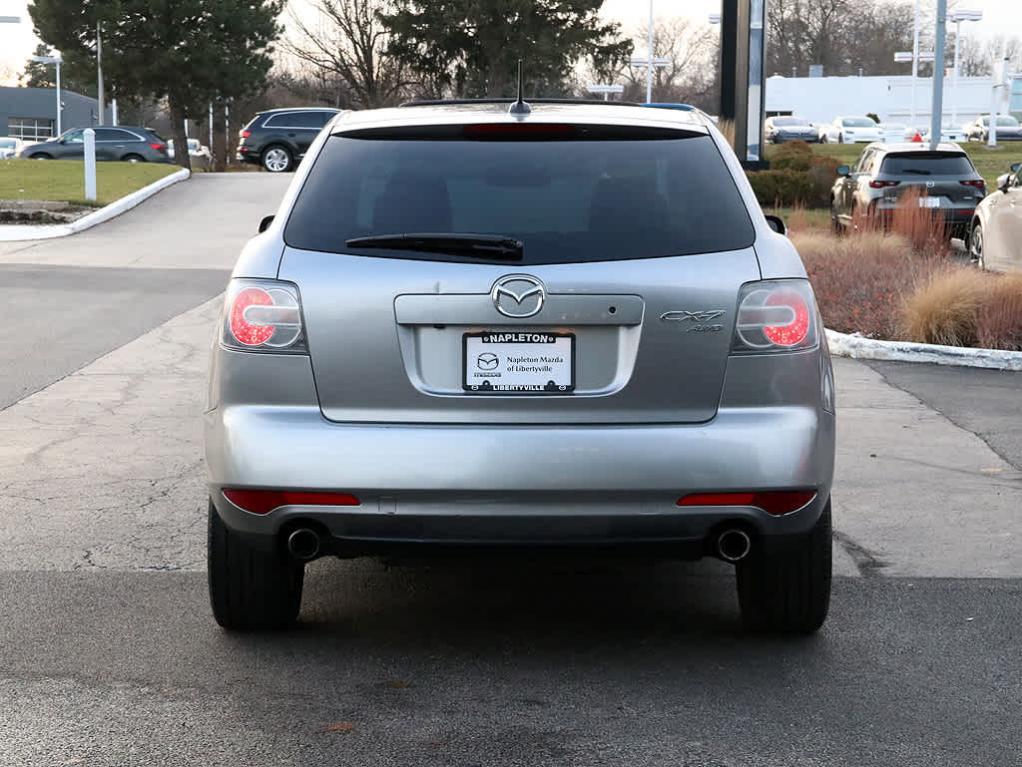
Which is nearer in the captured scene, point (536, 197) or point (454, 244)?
point (454, 244)

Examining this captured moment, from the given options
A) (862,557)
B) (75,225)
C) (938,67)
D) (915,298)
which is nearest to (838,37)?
(938,67)

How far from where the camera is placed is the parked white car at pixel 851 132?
228 ft

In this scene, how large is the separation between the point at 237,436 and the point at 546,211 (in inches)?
A: 43.8

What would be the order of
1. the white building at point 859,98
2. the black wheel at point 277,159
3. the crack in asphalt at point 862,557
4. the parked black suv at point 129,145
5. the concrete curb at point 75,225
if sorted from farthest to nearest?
the white building at point 859,98, the parked black suv at point 129,145, the black wheel at point 277,159, the concrete curb at point 75,225, the crack in asphalt at point 862,557

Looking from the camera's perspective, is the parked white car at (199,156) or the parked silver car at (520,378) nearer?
the parked silver car at (520,378)

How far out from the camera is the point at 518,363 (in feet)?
14.0

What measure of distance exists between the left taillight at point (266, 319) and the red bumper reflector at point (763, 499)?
1.19 meters

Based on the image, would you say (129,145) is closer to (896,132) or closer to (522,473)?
(896,132)

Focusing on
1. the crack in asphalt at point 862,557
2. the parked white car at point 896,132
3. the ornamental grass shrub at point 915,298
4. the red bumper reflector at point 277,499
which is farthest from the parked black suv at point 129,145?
the red bumper reflector at point 277,499

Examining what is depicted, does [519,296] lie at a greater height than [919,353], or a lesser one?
greater

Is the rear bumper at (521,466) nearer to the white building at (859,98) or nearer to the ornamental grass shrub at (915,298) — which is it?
the ornamental grass shrub at (915,298)

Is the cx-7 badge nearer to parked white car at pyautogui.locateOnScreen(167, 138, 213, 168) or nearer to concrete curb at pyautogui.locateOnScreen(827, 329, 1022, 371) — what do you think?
→ concrete curb at pyautogui.locateOnScreen(827, 329, 1022, 371)

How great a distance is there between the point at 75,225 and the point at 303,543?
20468 millimetres

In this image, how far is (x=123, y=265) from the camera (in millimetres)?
19359
